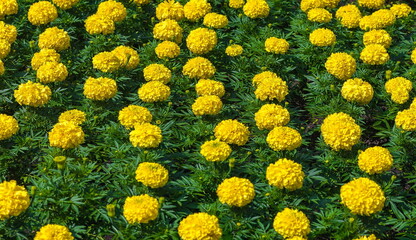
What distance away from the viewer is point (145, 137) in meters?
6.02

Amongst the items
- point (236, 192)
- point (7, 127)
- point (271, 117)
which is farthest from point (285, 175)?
point (7, 127)

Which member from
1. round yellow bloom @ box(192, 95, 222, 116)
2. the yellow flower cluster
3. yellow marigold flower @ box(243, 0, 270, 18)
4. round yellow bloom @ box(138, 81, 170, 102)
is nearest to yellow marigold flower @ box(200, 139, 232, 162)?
round yellow bloom @ box(192, 95, 222, 116)

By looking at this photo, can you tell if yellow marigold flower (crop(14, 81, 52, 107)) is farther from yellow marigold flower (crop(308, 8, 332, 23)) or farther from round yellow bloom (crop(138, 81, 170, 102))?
yellow marigold flower (crop(308, 8, 332, 23))

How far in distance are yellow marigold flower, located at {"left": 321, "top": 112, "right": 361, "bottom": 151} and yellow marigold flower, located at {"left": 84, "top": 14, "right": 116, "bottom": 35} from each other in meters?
2.97

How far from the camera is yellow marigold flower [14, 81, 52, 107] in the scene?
6.50 m

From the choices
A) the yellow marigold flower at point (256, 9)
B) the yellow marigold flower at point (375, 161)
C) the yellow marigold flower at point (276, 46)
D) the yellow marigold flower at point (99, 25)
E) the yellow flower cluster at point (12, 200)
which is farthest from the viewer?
the yellow marigold flower at point (256, 9)

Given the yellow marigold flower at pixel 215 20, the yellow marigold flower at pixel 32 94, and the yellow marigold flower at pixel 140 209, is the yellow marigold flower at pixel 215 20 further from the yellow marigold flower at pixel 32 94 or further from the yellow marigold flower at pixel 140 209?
the yellow marigold flower at pixel 140 209

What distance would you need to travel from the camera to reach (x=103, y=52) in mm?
7281

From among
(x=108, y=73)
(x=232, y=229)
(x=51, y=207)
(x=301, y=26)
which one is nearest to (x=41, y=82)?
(x=108, y=73)

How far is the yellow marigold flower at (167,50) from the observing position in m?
7.43

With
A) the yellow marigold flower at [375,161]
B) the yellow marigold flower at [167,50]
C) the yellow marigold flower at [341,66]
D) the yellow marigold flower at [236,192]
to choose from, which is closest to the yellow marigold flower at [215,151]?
the yellow marigold flower at [236,192]

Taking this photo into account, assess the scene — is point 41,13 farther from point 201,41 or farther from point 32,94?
point 201,41

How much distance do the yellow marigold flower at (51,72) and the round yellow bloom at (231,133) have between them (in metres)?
1.91

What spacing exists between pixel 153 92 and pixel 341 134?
6.57 ft
